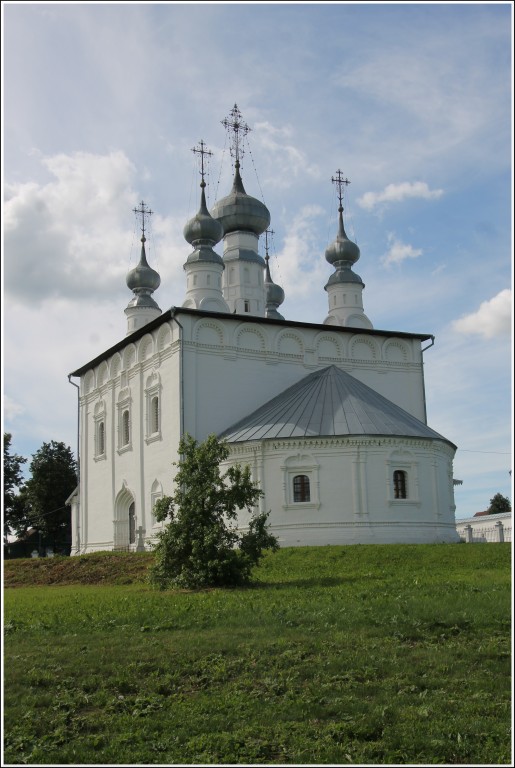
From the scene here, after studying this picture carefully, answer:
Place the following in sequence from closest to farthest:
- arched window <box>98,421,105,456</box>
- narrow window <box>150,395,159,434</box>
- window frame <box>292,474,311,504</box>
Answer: window frame <box>292,474,311,504</box>
narrow window <box>150,395,159,434</box>
arched window <box>98,421,105,456</box>

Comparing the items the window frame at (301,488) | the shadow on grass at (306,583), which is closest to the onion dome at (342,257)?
the window frame at (301,488)

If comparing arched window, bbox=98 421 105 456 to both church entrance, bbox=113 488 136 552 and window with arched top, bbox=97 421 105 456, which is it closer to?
window with arched top, bbox=97 421 105 456

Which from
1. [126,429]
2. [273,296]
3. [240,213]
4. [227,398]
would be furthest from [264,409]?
[273,296]

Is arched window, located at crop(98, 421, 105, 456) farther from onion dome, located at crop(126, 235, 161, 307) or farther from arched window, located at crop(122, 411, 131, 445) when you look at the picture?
onion dome, located at crop(126, 235, 161, 307)

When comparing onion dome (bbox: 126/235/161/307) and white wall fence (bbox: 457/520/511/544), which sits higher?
onion dome (bbox: 126/235/161/307)

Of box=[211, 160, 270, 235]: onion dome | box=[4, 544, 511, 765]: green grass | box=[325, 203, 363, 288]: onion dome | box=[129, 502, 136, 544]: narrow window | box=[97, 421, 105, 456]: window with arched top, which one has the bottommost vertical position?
box=[4, 544, 511, 765]: green grass

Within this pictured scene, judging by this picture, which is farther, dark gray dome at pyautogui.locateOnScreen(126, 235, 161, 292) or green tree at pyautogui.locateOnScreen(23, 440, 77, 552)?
green tree at pyautogui.locateOnScreen(23, 440, 77, 552)

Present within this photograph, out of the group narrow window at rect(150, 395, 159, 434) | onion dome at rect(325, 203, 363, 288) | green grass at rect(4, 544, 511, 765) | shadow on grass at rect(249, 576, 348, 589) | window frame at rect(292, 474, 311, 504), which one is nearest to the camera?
green grass at rect(4, 544, 511, 765)

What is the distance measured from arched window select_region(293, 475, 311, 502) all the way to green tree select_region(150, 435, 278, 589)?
7498 millimetres

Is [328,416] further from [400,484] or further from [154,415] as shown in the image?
[154,415]

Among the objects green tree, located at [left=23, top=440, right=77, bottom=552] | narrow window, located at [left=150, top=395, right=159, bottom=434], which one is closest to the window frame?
narrow window, located at [left=150, top=395, right=159, bottom=434]

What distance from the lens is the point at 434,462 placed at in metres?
25.0

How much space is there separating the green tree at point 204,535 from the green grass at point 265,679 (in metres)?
1.78

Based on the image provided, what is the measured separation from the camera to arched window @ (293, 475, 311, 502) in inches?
951
